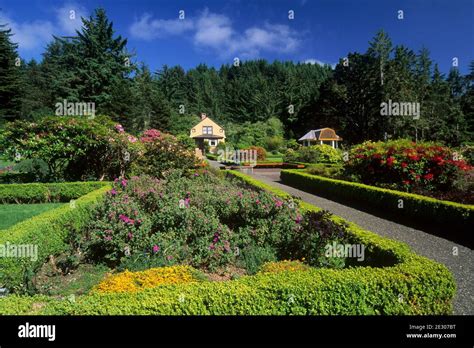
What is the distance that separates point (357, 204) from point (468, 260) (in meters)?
5.01

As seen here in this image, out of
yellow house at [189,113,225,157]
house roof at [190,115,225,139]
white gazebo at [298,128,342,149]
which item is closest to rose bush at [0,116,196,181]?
white gazebo at [298,128,342,149]

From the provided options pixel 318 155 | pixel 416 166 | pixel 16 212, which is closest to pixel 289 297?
pixel 16 212

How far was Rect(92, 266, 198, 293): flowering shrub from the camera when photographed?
3815mm

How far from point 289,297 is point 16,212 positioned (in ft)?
28.6

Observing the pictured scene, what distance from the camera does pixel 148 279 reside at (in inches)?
156

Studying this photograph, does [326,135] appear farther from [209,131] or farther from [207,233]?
[207,233]

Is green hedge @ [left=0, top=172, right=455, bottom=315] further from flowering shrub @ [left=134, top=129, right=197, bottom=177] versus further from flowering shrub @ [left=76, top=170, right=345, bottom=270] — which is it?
flowering shrub @ [left=134, top=129, right=197, bottom=177]

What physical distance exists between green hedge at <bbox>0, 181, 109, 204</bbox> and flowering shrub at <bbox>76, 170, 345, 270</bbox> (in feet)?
17.5

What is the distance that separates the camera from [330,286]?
3184mm

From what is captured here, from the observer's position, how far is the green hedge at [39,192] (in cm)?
1076

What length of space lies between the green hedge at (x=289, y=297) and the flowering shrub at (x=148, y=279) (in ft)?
2.16
